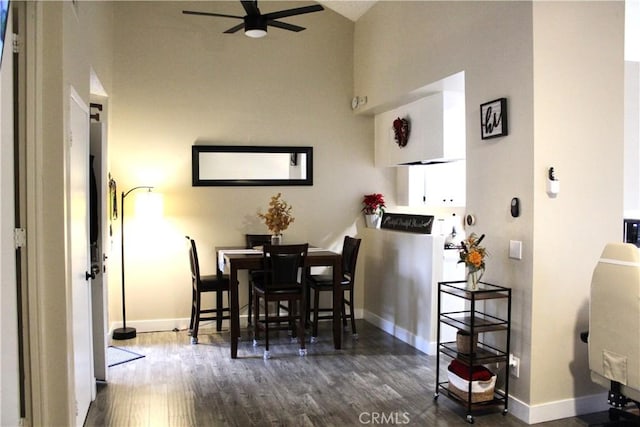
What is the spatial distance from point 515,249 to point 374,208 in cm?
282

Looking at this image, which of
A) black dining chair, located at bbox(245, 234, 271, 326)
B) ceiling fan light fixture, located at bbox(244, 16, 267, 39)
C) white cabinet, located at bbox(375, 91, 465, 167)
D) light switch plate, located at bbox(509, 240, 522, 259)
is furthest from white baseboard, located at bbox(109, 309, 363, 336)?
light switch plate, located at bbox(509, 240, 522, 259)

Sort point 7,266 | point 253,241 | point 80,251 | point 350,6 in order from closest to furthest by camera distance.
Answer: point 7,266, point 80,251, point 253,241, point 350,6

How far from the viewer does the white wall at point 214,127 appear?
564cm

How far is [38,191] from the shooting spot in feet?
8.63

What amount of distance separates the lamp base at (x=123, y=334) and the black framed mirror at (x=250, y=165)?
1695 mm

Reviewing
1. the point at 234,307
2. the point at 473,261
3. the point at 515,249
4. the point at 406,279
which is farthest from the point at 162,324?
the point at 515,249

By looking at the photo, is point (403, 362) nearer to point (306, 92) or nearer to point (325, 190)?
point (325, 190)

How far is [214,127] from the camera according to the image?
232 inches

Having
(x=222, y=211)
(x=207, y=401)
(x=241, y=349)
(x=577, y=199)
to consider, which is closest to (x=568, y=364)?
(x=577, y=199)

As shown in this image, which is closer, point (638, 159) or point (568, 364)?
point (568, 364)

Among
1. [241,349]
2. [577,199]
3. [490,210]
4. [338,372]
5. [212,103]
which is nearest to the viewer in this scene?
[577,199]

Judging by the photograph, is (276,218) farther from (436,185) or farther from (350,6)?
(350,6)

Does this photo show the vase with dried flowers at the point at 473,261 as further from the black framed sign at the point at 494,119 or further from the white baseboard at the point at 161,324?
the white baseboard at the point at 161,324

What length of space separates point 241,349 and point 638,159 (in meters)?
4.46
